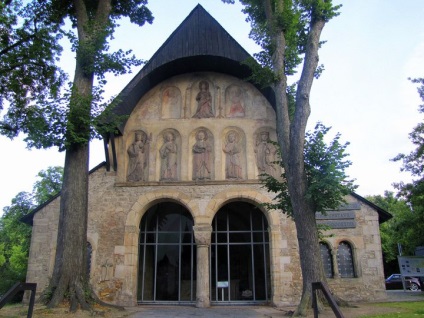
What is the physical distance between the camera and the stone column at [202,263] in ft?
42.4

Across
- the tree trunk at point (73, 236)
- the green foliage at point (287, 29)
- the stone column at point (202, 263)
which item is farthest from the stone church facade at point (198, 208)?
the tree trunk at point (73, 236)

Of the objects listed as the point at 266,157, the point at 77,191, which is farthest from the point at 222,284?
the point at 77,191

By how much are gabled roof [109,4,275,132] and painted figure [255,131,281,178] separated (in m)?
1.57

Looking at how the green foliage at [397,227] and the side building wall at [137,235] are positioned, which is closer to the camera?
the side building wall at [137,235]

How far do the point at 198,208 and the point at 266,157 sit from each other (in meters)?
3.11

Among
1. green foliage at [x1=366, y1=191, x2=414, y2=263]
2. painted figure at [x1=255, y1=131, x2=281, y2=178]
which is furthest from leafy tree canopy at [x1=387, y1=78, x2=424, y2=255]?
painted figure at [x1=255, y1=131, x2=281, y2=178]

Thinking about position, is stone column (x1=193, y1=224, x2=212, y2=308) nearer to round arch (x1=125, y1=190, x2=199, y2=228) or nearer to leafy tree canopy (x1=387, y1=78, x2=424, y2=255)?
round arch (x1=125, y1=190, x2=199, y2=228)

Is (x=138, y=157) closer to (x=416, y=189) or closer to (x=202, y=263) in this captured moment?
(x=202, y=263)

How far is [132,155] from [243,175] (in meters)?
4.23

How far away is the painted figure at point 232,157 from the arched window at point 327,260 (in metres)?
3.94

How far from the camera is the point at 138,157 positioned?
14.7 meters

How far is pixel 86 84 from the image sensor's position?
435 inches

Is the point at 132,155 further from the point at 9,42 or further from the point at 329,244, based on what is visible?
the point at 329,244

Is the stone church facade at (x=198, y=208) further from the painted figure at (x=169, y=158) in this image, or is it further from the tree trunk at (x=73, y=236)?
the tree trunk at (x=73, y=236)
